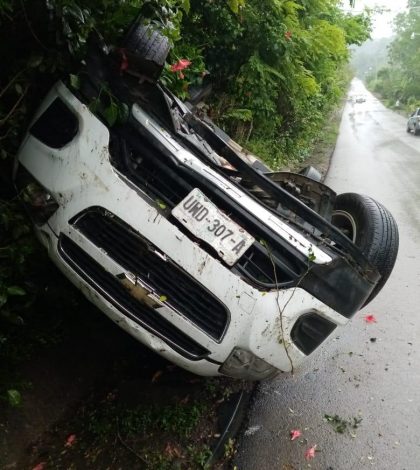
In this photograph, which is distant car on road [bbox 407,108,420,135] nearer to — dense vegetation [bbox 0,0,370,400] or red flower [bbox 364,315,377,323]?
dense vegetation [bbox 0,0,370,400]

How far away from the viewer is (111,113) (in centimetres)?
251

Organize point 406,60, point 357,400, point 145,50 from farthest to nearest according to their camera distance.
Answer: point 406,60
point 357,400
point 145,50

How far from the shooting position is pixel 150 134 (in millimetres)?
2602

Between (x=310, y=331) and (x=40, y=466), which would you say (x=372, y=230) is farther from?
(x=40, y=466)

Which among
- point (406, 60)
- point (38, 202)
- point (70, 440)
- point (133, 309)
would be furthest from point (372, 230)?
point (406, 60)

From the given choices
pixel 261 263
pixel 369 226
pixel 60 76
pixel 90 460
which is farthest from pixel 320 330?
pixel 60 76

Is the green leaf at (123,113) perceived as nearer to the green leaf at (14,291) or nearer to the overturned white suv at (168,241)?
the overturned white suv at (168,241)

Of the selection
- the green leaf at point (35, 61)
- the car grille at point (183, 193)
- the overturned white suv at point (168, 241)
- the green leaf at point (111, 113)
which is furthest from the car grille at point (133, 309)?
the green leaf at point (35, 61)

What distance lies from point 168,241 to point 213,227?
25 cm

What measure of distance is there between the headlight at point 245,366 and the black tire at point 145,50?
67.6 inches

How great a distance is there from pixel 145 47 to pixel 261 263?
148cm

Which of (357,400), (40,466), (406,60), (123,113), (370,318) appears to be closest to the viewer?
(40,466)

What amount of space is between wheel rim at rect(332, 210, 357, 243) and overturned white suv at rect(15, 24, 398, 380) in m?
0.98

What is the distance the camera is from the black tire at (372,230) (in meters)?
3.20
